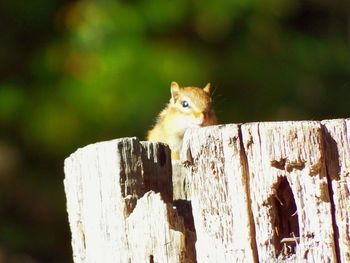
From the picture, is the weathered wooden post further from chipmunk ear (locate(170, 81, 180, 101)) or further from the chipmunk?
chipmunk ear (locate(170, 81, 180, 101))

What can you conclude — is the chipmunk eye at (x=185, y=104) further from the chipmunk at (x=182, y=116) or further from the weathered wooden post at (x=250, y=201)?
the weathered wooden post at (x=250, y=201)

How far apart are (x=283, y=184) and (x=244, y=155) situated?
0.43ft

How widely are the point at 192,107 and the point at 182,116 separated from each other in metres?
0.08

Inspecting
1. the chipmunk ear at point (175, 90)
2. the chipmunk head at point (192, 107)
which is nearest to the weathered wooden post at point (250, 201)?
the chipmunk head at point (192, 107)

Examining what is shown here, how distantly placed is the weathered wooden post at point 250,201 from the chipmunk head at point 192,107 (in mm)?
3128

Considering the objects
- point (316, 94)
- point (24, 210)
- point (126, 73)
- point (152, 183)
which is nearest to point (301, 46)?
point (316, 94)

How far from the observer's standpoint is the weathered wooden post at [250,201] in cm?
317

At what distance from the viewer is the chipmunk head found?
664 centimetres

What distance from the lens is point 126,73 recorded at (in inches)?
359

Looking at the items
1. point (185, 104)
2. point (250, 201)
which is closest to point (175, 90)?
point (185, 104)

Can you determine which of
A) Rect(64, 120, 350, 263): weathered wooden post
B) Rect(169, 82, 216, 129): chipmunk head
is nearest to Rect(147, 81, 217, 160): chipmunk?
Rect(169, 82, 216, 129): chipmunk head

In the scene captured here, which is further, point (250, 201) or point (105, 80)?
point (105, 80)

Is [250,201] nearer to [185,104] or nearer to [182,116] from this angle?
[182,116]

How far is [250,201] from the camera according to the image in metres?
3.22
